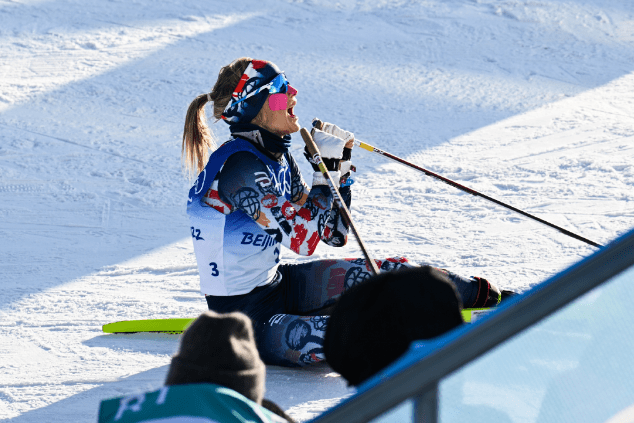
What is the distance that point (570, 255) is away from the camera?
422 cm

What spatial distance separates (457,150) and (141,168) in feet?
7.38

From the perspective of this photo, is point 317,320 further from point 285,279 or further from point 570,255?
point 570,255

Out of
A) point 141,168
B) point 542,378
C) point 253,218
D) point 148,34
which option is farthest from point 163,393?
point 148,34

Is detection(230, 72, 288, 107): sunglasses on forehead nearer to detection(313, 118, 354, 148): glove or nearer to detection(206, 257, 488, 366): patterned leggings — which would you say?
detection(313, 118, 354, 148): glove

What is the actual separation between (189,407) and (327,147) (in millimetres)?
1808

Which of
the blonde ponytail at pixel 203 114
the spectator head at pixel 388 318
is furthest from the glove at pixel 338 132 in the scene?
the spectator head at pixel 388 318

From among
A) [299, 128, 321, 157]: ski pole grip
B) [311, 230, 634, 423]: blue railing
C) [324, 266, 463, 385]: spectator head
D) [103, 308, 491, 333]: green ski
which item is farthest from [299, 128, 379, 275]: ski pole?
[311, 230, 634, 423]: blue railing

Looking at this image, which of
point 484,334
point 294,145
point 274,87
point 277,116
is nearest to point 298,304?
point 277,116

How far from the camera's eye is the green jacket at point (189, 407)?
4.26 ft

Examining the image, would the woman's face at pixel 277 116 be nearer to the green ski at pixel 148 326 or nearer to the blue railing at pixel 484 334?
the green ski at pixel 148 326

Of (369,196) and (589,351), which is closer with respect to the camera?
(589,351)

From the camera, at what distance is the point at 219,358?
1398mm

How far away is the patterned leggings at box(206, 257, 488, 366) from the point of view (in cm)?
289

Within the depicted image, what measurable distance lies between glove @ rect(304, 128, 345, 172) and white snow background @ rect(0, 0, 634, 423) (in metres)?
0.78
